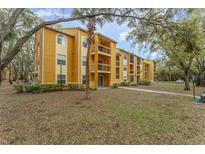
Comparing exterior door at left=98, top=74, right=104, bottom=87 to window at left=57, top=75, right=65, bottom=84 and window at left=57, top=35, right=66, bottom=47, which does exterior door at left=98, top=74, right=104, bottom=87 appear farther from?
window at left=57, top=35, right=66, bottom=47

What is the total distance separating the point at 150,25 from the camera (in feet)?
17.2

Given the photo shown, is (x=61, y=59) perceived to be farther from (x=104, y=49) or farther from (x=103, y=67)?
(x=104, y=49)

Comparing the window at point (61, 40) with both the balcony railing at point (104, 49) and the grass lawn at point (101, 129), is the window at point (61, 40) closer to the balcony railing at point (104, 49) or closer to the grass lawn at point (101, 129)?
the balcony railing at point (104, 49)

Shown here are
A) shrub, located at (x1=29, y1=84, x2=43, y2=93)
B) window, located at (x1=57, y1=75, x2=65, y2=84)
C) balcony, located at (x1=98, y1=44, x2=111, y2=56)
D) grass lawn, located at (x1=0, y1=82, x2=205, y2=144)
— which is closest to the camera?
grass lawn, located at (x1=0, y1=82, x2=205, y2=144)

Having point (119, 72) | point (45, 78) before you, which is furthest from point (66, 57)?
point (119, 72)

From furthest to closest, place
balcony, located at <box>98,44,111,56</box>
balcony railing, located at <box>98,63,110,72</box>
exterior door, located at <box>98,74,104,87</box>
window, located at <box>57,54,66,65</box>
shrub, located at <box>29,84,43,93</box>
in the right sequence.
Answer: exterior door, located at <box>98,74,104,87</box>
balcony railing, located at <box>98,63,110,72</box>
balcony, located at <box>98,44,111,56</box>
window, located at <box>57,54,66,65</box>
shrub, located at <box>29,84,43,93</box>

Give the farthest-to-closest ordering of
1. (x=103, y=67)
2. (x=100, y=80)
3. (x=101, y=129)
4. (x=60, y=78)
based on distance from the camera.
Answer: (x=100, y=80) < (x=103, y=67) < (x=60, y=78) < (x=101, y=129)

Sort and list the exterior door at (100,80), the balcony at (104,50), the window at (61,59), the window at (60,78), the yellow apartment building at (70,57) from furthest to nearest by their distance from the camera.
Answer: the exterior door at (100,80), the balcony at (104,50), the window at (61,59), the window at (60,78), the yellow apartment building at (70,57)

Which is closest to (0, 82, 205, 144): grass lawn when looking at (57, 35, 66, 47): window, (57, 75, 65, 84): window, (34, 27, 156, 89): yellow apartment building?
(34, 27, 156, 89): yellow apartment building

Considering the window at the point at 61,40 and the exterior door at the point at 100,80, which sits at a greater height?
the window at the point at 61,40

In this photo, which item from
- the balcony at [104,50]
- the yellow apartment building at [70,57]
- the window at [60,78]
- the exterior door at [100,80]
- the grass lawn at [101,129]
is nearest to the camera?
the grass lawn at [101,129]

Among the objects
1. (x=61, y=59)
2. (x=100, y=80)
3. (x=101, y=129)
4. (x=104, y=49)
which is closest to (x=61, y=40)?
(x=61, y=59)

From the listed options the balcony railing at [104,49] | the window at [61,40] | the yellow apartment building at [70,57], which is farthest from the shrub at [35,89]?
the balcony railing at [104,49]
